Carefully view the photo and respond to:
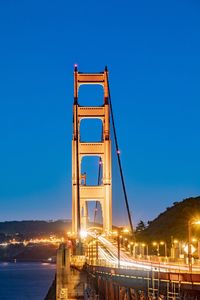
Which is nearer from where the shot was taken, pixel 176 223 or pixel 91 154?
pixel 91 154

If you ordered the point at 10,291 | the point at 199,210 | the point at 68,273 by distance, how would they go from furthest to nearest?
the point at 10,291 → the point at 199,210 → the point at 68,273

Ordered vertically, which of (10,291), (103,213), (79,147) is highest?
(79,147)

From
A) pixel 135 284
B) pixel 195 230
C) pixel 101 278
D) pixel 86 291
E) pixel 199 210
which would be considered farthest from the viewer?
pixel 199 210

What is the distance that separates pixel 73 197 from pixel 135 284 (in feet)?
140

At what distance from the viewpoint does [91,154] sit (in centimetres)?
7412

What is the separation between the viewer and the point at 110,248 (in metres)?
64.1

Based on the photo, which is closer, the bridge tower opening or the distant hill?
the bridge tower opening

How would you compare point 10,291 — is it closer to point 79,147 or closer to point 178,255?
point 79,147

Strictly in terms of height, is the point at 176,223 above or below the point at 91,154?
below

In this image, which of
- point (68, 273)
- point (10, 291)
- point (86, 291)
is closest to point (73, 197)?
point (68, 273)

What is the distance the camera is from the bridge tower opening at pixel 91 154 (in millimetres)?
71688

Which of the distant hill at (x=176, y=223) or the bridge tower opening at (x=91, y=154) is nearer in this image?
the bridge tower opening at (x=91, y=154)

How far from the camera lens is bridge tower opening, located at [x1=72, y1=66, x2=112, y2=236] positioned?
235ft

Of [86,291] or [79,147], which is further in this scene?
[79,147]
